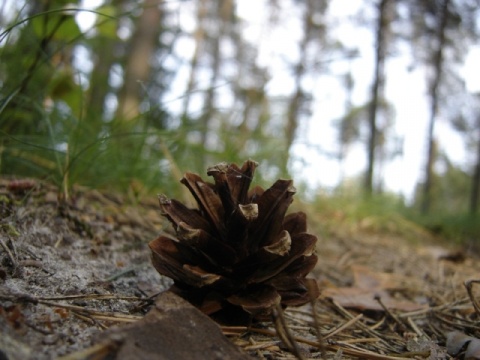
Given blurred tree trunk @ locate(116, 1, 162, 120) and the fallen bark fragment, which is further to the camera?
blurred tree trunk @ locate(116, 1, 162, 120)

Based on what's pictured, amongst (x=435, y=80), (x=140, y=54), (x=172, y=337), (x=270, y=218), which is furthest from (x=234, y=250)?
(x=435, y=80)

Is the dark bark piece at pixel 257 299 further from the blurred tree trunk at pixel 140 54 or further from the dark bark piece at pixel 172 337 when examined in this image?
the blurred tree trunk at pixel 140 54

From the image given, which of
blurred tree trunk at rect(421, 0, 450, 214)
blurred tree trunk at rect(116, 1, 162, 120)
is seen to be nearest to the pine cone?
blurred tree trunk at rect(116, 1, 162, 120)

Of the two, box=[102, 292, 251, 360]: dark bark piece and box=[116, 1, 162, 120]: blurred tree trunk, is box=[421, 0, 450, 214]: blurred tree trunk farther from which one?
box=[102, 292, 251, 360]: dark bark piece

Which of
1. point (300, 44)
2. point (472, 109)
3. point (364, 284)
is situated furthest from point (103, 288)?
point (300, 44)

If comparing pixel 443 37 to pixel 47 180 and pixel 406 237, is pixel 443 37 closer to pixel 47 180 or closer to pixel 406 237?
pixel 406 237

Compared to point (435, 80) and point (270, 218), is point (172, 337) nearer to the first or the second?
point (270, 218)
